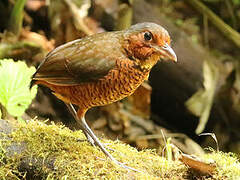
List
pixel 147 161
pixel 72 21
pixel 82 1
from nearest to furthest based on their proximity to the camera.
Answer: pixel 147 161, pixel 72 21, pixel 82 1

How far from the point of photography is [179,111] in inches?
218

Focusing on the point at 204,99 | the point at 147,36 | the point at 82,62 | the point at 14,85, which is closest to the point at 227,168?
the point at 147,36

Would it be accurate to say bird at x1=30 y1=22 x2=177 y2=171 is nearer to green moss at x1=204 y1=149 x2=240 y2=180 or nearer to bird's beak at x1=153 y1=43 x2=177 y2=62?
bird's beak at x1=153 y1=43 x2=177 y2=62

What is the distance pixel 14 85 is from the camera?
3.07 m

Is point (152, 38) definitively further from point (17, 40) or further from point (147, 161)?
point (17, 40)

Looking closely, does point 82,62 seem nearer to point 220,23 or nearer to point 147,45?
point 147,45

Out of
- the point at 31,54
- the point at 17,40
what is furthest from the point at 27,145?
the point at 17,40

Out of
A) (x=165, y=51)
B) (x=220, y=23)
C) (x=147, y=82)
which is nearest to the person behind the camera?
(x=165, y=51)

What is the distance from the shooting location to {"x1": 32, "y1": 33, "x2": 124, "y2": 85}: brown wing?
95.3 inches

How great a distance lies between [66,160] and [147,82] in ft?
10.0

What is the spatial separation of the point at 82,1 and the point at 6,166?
3.49 metres

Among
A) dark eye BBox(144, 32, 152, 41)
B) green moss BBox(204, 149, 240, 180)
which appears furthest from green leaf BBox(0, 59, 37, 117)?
green moss BBox(204, 149, 240, 180)

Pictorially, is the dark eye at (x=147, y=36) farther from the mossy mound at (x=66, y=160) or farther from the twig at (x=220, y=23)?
the twig at (x=220, y=23)

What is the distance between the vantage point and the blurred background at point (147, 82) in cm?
476
